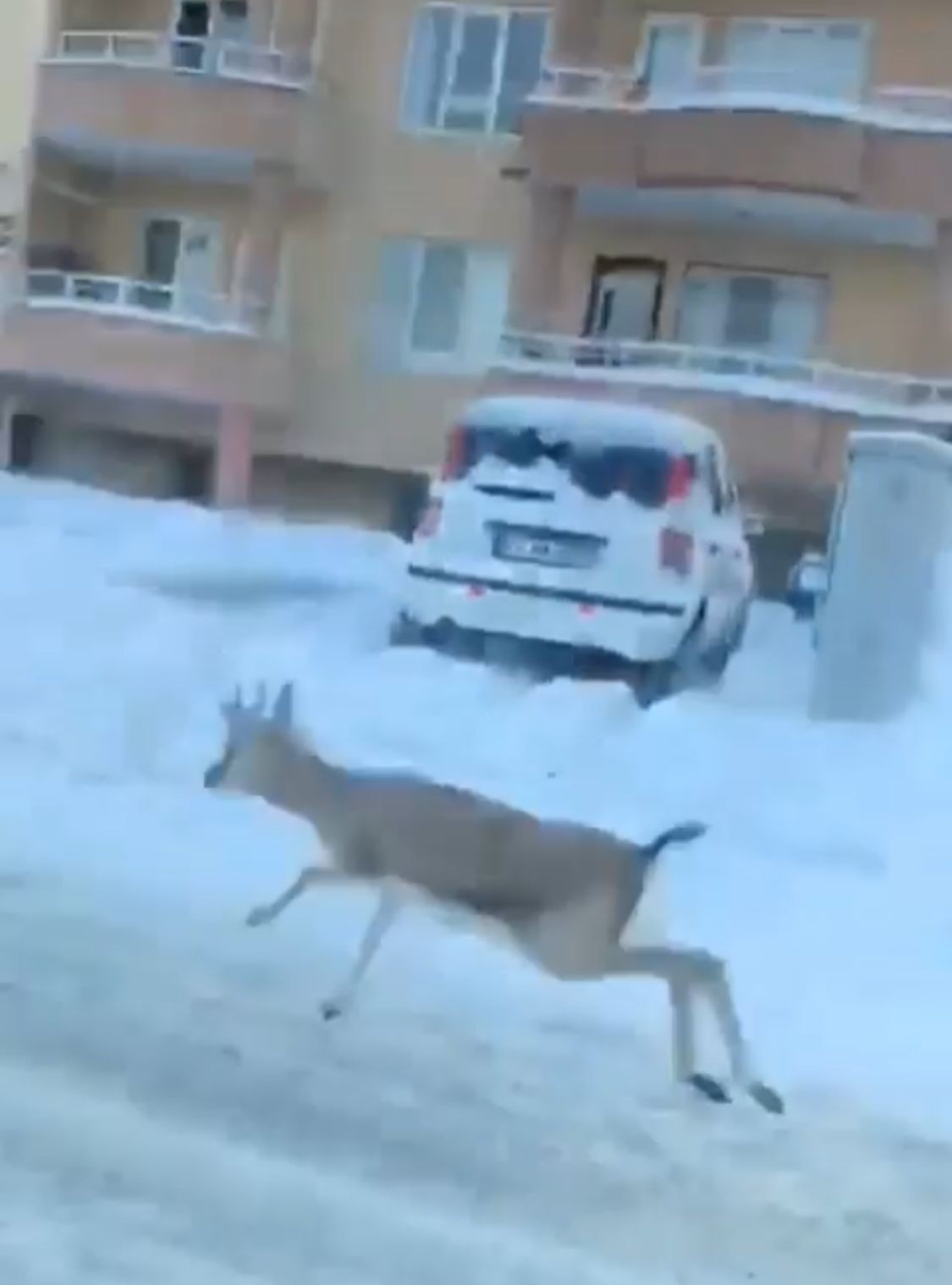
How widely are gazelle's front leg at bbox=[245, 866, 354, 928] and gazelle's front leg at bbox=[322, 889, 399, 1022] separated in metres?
0.09

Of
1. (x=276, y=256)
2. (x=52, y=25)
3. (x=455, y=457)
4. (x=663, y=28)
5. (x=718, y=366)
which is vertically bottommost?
(x=455, y=457)

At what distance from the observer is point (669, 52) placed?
11312mm

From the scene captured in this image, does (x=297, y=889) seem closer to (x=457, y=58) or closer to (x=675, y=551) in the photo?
(x=675, y=551)

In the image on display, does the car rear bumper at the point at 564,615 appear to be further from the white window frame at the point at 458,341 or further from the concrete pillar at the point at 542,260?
the white window frame at the point at 458,341

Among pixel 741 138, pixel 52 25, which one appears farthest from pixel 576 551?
pixel 52 25

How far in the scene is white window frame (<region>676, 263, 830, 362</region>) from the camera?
10836mm

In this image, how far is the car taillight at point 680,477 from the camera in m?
6.71

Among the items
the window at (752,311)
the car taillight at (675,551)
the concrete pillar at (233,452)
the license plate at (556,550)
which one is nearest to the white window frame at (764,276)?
the window at (752,311)

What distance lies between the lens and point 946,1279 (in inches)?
106

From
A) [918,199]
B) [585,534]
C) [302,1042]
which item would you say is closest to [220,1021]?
[302,1042]

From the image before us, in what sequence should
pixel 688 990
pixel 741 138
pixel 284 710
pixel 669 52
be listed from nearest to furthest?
pixel 688 990, pixel 284 710, pixel 741 138, pixel 669 52

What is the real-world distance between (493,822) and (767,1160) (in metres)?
0.75

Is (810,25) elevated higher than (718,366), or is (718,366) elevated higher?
(810,25)

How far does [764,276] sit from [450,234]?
5.72ft
